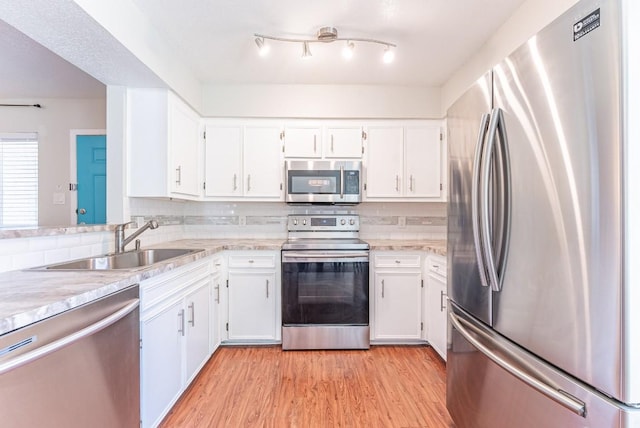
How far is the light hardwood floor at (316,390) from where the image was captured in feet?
5.82

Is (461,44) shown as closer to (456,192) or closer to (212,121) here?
(456,192)

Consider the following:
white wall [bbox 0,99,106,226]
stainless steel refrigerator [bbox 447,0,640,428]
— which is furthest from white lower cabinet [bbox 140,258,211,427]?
white wall [bbox 0,99,106,226]

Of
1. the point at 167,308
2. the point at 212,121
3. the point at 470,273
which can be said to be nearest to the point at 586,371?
the point at 470,273

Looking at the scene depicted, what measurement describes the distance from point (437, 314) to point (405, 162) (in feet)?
4.56

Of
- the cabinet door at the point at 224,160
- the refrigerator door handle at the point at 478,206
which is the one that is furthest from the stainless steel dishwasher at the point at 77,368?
the cabinet door at the point at 224,160

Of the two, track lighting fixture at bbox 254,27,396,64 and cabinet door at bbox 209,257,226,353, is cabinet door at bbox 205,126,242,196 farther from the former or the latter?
track lighting fixture at bbox 254,27,396,64

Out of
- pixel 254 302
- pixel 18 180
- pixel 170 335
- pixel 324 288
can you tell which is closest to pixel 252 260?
pixel 254 302

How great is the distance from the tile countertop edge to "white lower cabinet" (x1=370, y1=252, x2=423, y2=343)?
171 cm

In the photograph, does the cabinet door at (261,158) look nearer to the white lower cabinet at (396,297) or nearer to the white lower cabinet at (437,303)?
the white lower cabinet at (396,297)

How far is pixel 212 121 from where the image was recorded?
2.95 metres

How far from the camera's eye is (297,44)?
7.36 ft

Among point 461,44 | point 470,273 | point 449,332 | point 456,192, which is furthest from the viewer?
point 461,44

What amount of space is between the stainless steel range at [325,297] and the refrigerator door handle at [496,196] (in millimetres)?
1511

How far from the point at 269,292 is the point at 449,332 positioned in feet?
4.94
